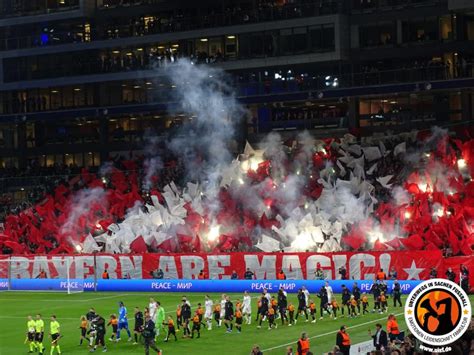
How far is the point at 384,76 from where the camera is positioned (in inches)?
2805

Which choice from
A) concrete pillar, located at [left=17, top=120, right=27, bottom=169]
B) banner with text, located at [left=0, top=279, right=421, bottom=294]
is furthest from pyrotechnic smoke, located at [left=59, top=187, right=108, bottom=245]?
concrete pillar, located at [left=17, top=120, right=27, bottom=169]

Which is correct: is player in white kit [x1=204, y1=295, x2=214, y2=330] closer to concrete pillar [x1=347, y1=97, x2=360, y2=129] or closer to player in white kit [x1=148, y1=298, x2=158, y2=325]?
player in white kit [x1=148, y1=298, x2=158, y2=325]

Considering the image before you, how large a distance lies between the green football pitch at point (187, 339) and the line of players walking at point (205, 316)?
0.40 m

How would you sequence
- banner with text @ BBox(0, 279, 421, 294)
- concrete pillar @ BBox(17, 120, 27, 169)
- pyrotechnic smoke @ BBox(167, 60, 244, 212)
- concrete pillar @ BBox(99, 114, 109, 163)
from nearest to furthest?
1. banner with text @ BBox(0, 279, 421, 294)
2. pyrotechnic smoke @ BBox(167, 60, 244, 212)
3. concrete pillar @ BBox(99, 114, 109, 163)
4. concrete pillar @ BBox(17, 120, 27, 169)

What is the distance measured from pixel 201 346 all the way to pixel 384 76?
3926 centimetres

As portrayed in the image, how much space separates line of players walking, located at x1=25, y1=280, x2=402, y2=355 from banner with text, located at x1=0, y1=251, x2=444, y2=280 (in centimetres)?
539

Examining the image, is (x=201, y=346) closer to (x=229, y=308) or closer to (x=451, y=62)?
(x=229, y=308)

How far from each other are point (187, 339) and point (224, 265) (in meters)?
18.8

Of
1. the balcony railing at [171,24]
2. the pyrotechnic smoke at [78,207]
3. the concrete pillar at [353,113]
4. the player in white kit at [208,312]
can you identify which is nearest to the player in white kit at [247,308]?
the player in white kit at [208,312]

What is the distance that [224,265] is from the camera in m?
57.2

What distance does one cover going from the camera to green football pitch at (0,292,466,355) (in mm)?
36156

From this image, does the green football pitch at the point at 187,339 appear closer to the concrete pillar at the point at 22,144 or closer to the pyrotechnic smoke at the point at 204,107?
the pyrotechnic smoke at the point at 204,107

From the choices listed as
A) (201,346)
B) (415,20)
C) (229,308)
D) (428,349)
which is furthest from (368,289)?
(428,349)

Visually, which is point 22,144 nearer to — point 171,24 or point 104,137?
point 104,137
